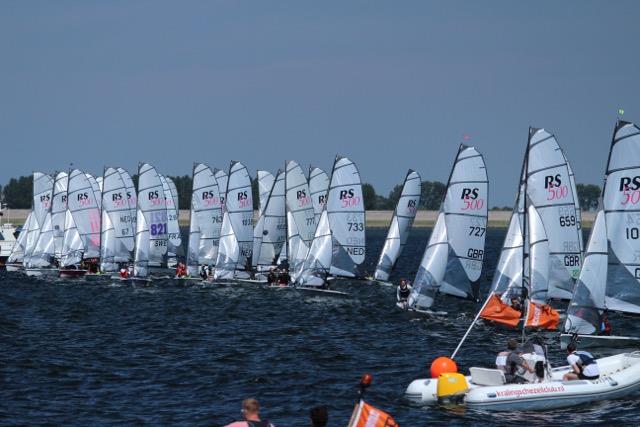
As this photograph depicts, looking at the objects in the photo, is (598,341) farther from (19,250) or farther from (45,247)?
(19,250)

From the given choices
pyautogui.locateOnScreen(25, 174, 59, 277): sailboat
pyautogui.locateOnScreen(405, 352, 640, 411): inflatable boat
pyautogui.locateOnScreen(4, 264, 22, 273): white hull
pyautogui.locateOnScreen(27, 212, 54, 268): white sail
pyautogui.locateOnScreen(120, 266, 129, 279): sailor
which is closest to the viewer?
pyautogui.locateOnScreen(405, 352, 640, 411): inflatable boat

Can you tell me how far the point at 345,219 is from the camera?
60.4 meters

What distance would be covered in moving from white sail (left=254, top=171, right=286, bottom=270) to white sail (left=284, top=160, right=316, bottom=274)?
7.24 feet

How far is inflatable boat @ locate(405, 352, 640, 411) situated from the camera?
1068 inches

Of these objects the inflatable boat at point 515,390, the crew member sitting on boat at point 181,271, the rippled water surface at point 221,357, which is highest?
the crew member sitting on boat at point 181,271

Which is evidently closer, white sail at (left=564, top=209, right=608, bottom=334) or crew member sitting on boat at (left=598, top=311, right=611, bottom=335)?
white sail at (left=564, top=209, right=608, bottom=334)

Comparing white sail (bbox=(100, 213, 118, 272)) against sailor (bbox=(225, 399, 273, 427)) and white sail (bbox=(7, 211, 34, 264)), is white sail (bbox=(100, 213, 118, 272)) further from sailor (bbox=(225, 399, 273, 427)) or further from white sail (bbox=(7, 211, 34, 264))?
sailor (bbox=(225, 399, 273, 427))

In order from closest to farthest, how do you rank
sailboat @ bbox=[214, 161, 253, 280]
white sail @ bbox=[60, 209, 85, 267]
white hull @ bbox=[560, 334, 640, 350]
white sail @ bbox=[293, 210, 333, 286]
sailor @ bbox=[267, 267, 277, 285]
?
1. white hull @ bbox=[560, 334, 640, 350]
2. white sail @ bbox=[293, 210, 333, 286]
3. sailor @ bbox=[267, 267, 277, 285]
4. sailboat @ bbox=[214, 161, 253, 280]
5. white sail @ bbox=[60, 209, 85, 267]

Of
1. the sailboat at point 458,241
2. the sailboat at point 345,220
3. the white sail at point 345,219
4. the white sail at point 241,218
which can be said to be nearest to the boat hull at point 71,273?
the white sail at point 241,218

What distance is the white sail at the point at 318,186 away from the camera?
7212 centimetres

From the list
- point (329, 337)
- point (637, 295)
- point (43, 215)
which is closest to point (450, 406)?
point (637, 295)

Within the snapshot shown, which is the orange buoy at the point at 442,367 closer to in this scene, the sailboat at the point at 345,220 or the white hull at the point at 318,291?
the white hull at the point at 318,291

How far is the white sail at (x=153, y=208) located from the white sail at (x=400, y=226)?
1453cm

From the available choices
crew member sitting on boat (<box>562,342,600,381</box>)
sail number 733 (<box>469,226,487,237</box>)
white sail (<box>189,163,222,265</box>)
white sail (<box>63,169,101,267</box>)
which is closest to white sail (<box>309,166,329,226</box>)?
white sail (<box>189,163,222,265</box>)
